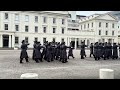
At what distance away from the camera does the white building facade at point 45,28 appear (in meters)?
41.6

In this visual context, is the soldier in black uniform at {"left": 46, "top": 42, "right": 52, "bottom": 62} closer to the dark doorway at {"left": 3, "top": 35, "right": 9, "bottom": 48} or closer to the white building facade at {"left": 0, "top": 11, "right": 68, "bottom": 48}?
the white building facade at {"left": 0, "top": 11, "right": 68, "bottom": 48}

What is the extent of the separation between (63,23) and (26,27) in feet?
34.3

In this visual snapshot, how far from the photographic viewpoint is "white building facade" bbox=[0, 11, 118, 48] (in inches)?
1638

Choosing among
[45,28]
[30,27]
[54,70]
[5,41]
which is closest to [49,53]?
[54,70]

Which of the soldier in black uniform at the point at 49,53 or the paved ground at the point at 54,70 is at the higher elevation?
the soldier in black uniform at the point at 49,53

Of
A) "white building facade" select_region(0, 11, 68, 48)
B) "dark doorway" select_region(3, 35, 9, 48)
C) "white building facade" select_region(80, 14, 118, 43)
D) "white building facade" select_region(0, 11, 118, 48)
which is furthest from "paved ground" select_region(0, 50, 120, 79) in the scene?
"white building facade" select_region(80, 14, 118, 43)

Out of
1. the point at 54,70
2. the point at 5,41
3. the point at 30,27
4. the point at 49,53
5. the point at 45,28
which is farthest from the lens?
the point at 45,28

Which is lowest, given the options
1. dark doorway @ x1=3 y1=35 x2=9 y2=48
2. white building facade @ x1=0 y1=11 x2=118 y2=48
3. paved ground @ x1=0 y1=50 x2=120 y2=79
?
paved ground @ x1=0 y1=50 x2=120 y2=79

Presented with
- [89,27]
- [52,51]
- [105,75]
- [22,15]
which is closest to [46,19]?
[22,15]

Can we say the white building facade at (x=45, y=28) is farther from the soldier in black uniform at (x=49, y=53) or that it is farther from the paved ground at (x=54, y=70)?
the paved ground at (x=54, y=70)

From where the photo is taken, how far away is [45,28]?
4591 cm

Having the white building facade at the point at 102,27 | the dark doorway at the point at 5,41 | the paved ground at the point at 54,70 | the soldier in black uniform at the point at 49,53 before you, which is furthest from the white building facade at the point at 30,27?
the paved ground at the point at 54,70

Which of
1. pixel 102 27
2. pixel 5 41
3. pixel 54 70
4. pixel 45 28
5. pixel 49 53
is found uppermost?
pixel 102 27

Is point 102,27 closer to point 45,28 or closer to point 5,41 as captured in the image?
point 45,28
